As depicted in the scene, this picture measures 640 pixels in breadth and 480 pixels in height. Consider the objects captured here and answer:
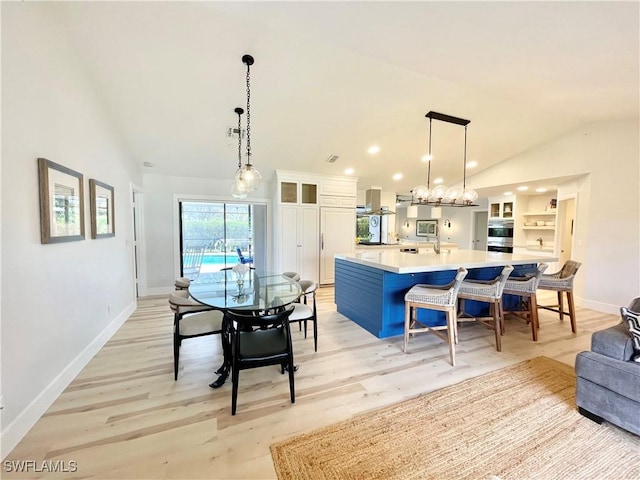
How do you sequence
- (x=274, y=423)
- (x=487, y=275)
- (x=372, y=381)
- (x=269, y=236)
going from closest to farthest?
(x=274, y=423), (x=372, y=381), (x=487, y=275), (x=269, y=236)

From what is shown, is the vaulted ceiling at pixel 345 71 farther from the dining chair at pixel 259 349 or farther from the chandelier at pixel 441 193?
the dining chair at pixel 259 349

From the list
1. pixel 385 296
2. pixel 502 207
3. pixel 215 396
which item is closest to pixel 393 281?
pixel 385 296

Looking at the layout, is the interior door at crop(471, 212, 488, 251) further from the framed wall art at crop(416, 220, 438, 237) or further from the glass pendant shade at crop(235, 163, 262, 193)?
the glass pendant shade at crop(235, 163, 262, 193)

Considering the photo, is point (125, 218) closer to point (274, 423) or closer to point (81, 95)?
point (81, 95)

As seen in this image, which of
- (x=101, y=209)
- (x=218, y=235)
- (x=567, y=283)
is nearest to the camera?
(x=101, y=209)

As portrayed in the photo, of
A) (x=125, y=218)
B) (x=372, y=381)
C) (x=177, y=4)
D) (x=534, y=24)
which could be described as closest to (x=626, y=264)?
(x=534, y=24)

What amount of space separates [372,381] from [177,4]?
11.4 ft

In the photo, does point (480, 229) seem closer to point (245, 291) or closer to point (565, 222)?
point (565, 222)

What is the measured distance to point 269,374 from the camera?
243 cm

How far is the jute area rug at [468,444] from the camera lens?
149 centimetres

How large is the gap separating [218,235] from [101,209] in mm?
2752

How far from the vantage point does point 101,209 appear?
3104 millimetres

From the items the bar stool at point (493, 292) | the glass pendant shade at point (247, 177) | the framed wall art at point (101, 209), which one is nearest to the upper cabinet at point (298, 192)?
the glass pendant shade at point (247, 177)

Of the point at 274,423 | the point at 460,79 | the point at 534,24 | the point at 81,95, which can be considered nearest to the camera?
Answer: the point at 274,423
